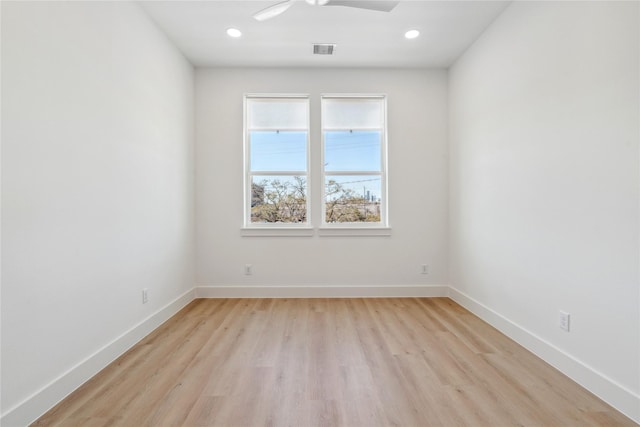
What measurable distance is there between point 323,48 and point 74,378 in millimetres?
3608

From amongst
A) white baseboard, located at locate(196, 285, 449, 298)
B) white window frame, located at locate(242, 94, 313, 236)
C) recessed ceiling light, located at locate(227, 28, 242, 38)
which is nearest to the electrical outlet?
white baseboard, located at locate(196, 285, 449, 298)

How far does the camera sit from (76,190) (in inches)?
74.5

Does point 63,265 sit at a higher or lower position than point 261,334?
higher

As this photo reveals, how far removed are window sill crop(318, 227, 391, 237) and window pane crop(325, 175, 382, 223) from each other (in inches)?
6.1

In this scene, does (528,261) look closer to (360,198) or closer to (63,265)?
(360,198)

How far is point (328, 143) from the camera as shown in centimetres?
392

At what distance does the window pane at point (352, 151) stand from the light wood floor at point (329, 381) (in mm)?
1960

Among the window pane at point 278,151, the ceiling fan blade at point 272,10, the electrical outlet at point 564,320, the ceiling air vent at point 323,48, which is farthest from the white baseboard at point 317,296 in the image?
the ceiling air vent at point 323,48

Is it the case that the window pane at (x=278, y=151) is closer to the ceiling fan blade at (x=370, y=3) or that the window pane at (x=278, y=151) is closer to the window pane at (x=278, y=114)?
the window pane at (x=278, y=114)

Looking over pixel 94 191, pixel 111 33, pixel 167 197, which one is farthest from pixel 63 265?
pixel 111 33

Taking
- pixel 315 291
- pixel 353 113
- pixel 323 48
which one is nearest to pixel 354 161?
pixel 353 113

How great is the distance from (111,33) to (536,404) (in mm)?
3786

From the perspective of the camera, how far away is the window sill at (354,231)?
12.5 feet

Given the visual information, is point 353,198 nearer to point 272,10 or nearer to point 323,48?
point 323,48
